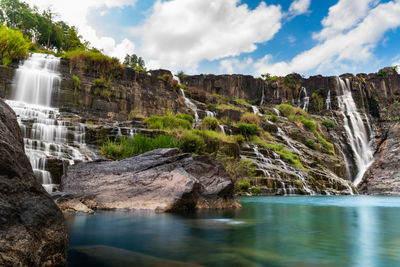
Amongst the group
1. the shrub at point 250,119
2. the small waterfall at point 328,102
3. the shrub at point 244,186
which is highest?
the small waterfall at point 328,102

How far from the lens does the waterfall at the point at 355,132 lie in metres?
27.1

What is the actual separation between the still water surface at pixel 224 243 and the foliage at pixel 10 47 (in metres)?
18.1

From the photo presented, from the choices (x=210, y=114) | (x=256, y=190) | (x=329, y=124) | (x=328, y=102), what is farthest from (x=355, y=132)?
(x=256, y=190)

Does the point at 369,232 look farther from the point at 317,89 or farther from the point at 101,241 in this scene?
the point at 317,89

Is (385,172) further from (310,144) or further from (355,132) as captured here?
(355,132)

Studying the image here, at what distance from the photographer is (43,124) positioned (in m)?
11.9

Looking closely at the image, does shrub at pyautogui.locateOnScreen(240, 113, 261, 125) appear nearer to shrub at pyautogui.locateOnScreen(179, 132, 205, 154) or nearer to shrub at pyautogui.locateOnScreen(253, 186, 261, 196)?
shrub at pyautogui.locateOnScreen(253, 186, 261, 196)

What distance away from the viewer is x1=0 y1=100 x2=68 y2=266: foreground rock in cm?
187

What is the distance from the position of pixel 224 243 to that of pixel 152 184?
3.67 m

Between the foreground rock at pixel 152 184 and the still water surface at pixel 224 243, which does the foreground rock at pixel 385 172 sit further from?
the still water surface at pixel 224 243

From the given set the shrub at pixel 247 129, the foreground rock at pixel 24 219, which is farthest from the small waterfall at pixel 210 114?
the foreground rock at pixel 24 219

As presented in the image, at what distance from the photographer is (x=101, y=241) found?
354 centimetres

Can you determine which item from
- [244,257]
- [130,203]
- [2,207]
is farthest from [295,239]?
[130,203]

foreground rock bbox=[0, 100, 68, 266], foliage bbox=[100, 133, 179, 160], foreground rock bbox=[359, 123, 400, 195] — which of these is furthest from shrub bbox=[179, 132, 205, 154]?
foreground rock bbox=[359, 123, 400, 195]
